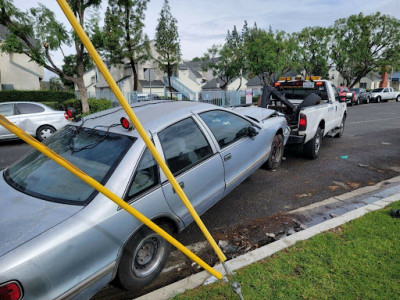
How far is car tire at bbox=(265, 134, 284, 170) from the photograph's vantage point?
516cm

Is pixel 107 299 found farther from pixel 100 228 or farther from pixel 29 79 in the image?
pixel 29 79

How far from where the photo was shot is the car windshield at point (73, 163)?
215 centimetres

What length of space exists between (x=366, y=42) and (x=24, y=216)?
4140 cm

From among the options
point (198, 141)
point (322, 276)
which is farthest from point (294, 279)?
point (198, 141)

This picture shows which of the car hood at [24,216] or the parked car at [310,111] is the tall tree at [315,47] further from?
the car hood at [24,216]

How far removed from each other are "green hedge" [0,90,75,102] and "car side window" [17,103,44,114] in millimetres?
14195

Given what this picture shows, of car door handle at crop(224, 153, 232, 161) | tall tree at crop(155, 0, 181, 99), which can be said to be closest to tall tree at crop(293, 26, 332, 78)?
tall tree at crop(155, 0, 181, 99)

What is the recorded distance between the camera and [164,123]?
2795mm

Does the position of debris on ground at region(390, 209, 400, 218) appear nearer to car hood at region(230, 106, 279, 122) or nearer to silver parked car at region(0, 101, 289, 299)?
silver parked car at region(0, 101, 289, 299)

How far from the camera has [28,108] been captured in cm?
909

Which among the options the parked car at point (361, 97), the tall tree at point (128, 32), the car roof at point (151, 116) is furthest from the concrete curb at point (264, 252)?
the parked car at point (361, 97)

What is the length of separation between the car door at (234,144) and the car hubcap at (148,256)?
4.17 feet

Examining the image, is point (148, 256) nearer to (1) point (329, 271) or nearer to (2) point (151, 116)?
(2) point (151, 116)

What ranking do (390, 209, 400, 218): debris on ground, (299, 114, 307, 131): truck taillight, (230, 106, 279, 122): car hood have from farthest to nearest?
1. (299, 114, 307, 131): truck taillight
2. (230, 106, 279, 122): car hood
3. (390, 209, 400, 218): debris on ground
